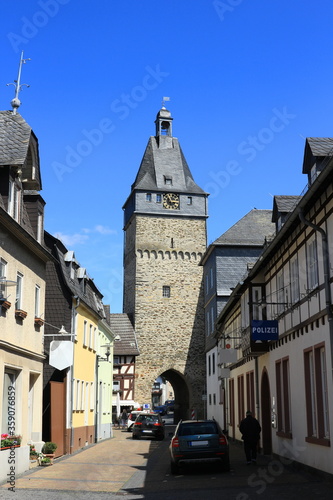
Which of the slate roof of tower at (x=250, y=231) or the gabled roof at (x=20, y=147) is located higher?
the slate roof of tower at (x=250, y=231)

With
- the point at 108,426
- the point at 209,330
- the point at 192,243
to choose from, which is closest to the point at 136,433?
the point at 108,426

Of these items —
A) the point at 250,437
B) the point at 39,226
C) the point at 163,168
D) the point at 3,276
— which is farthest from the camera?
the point at 163,168

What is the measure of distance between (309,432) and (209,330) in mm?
30654

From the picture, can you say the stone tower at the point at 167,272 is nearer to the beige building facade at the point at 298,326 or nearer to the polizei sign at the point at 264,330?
the beige building facade at the point at 298,326

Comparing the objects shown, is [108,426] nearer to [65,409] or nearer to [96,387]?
[96,387]

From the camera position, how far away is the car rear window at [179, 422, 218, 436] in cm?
1606

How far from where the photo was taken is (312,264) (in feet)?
47.7

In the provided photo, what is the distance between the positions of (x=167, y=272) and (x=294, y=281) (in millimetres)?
41976

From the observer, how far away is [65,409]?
22766mm

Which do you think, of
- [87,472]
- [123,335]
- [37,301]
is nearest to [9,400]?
[87,472]

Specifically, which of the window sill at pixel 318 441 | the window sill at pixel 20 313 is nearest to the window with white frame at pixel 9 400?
the window sill at pixel 20 313

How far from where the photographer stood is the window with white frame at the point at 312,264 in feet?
46.7

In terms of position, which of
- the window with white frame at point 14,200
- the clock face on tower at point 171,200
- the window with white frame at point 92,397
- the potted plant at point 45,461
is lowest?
the potted plant at point 45,461

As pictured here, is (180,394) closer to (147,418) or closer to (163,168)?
(163,168)
